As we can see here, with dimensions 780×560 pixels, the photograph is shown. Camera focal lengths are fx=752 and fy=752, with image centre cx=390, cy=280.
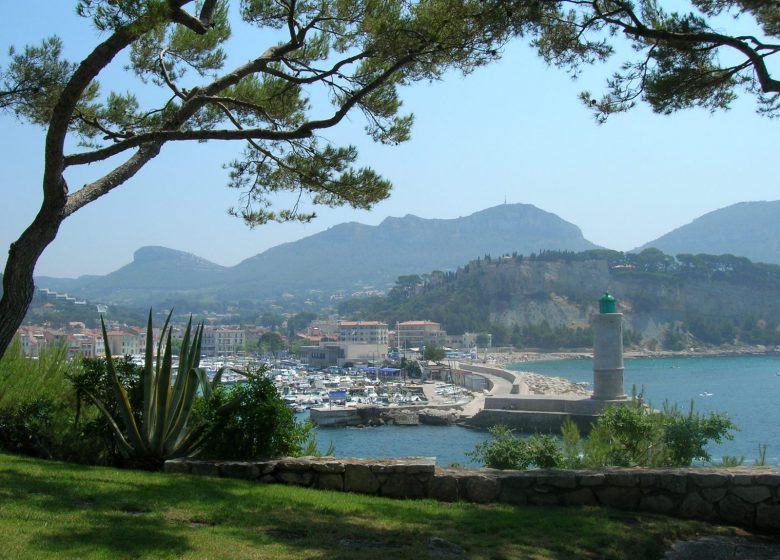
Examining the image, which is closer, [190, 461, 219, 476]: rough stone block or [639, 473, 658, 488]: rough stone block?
[639, 473, 658, 488]: rough stone block

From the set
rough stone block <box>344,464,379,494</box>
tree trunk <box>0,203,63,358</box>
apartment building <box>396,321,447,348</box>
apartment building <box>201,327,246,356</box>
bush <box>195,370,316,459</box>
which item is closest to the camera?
tree trunk <box>0,203,63,358</box>

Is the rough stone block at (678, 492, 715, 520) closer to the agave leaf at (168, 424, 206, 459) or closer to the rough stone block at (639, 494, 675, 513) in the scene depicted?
the rough stone block at (639, 494, 675, 513)

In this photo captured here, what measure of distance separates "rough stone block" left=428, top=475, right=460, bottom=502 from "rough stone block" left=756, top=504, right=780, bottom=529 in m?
1.73

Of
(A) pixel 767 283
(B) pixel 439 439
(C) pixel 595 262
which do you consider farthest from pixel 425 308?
(B) pixel 439 439

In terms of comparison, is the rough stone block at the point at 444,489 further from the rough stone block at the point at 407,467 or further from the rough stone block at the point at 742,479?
the rough stone block at the point at 742,479

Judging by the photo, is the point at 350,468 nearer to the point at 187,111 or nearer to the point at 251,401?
the point at 251,401

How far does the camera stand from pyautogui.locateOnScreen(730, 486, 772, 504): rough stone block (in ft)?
14.2

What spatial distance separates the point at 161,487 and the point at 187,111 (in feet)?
9.09

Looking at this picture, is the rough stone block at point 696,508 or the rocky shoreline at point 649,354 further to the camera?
the rocky shoreline at point 649,354

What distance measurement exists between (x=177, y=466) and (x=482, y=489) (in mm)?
2145

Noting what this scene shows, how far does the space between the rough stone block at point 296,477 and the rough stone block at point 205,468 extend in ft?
1.41

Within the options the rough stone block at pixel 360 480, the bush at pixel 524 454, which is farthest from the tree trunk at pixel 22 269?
the bush at pixel 524 454

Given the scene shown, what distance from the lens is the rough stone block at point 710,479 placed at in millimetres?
4402

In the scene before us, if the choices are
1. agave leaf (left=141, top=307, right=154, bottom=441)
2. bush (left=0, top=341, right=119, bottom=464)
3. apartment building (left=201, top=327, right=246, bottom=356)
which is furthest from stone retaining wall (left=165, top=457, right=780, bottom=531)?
apartment building (left=201, top=327, right=246, bottom=356)
